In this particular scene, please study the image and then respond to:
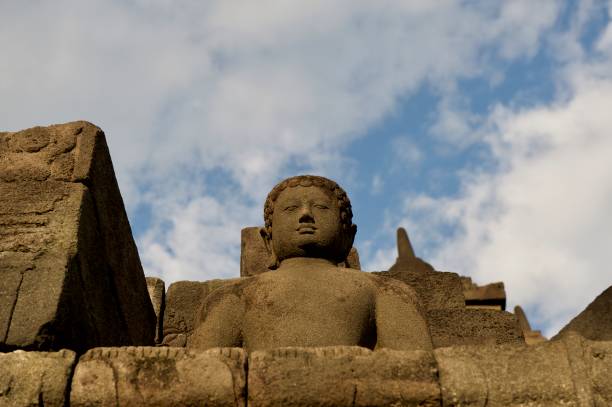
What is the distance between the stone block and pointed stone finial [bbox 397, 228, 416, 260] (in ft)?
70.9

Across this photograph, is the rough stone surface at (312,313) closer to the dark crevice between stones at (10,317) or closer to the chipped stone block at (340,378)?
the chipped stone block at (340,378)

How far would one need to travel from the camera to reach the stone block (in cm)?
669

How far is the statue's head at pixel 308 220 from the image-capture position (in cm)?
504

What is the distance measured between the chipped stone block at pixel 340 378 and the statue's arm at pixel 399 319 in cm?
69

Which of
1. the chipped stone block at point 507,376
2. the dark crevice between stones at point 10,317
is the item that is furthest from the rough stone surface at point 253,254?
the chipped stone block at point 507,376

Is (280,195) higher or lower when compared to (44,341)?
higher

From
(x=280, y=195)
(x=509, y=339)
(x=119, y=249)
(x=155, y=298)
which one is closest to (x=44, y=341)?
(x=119, y=249)

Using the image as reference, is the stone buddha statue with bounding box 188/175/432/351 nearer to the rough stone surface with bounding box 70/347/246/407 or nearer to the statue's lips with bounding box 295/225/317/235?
the statue's lips with bounding box 295/225/317/235

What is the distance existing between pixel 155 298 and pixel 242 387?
3.41 m

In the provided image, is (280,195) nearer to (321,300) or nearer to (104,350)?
(321,300)

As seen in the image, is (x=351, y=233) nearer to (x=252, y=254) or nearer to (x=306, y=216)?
(x=306, y=216)

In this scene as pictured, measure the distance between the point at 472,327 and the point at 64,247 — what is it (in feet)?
10.5

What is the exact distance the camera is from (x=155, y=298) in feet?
22.9

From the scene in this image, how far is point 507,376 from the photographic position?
3715 mm
